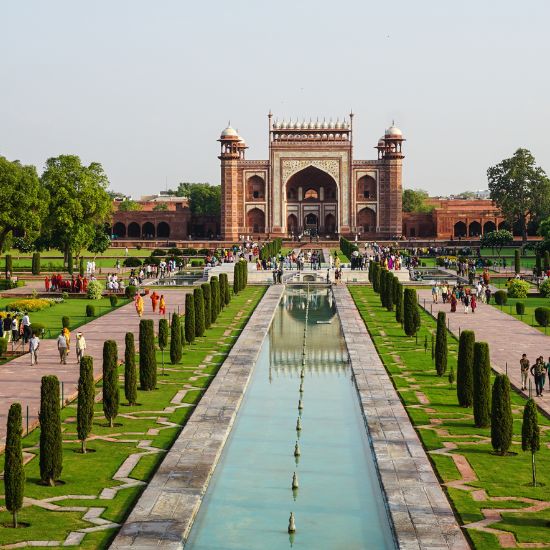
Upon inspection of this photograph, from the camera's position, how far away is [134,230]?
80.4 meters

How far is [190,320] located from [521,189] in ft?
157

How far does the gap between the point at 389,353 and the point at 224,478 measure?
10668 millimetres

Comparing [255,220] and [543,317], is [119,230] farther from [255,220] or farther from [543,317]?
[543,317]

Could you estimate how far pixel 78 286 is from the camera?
3788cm

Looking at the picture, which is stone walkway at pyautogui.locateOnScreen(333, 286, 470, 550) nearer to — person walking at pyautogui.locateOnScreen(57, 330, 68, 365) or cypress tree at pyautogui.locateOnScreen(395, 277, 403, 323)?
person walking at pyautogui.locateOnScreen(57, 330, 68, 365)

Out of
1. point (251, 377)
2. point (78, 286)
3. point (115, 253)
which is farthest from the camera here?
point (115, 253)

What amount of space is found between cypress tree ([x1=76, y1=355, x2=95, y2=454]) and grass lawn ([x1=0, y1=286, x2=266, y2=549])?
287mm

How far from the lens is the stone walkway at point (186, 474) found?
1107cm

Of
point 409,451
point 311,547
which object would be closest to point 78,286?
point 409,451

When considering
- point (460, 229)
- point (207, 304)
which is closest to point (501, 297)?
point (207, 304)

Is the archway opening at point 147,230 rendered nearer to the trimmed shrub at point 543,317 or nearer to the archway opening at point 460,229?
the archway opening at point 460,229

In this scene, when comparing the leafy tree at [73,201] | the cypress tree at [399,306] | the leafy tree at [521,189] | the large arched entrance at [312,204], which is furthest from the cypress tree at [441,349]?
the large arched entrance at [312,204]

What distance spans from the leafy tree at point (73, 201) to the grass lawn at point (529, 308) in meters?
18.0

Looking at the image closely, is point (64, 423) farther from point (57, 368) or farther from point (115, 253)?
point (115, 253)
